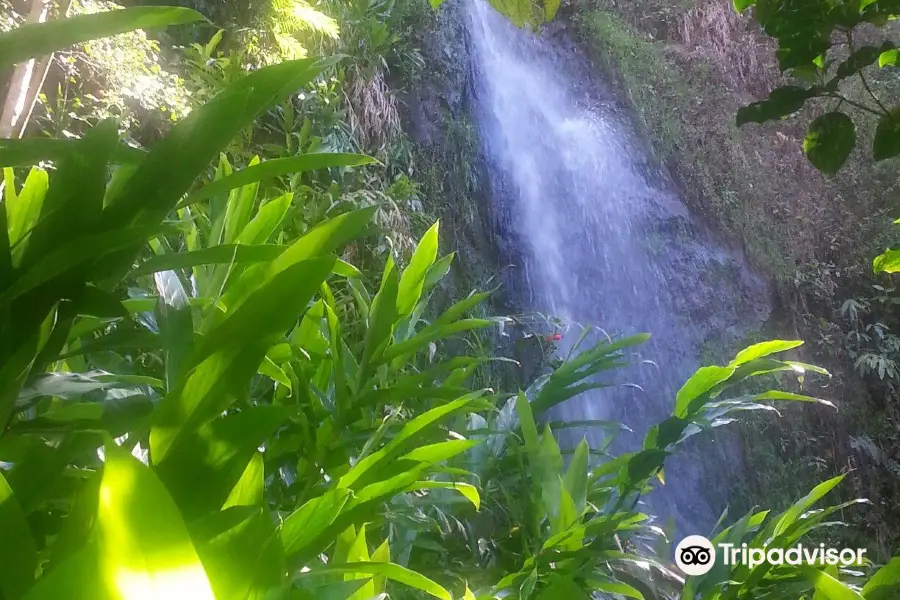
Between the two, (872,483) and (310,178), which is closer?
(310,178)

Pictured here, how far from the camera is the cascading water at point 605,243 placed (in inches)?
125

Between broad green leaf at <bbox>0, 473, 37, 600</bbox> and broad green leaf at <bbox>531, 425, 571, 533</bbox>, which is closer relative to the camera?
broad green leaf at <bbox>0, 473, 37, 600</bbox>

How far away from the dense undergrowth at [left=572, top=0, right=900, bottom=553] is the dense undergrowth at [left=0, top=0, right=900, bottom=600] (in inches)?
93.9

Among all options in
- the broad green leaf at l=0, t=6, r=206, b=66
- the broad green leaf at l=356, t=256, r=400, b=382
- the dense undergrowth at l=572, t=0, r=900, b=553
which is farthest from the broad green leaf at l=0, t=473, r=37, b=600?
the dense undergrowth at l=572, t=0, r=900, b=553

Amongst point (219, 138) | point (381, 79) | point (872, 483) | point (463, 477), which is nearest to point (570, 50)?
point (381, 79)

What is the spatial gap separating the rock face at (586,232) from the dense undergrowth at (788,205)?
0.62 ft

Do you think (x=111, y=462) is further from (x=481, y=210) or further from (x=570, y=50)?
(x=570, y=50)

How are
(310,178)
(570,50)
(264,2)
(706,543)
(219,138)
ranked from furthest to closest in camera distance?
(570,50) < (310,178) < (264,2) < (706,543) < (219,138)

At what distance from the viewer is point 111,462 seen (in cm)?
18

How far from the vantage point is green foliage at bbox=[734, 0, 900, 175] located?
0.47 m

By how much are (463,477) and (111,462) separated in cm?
70

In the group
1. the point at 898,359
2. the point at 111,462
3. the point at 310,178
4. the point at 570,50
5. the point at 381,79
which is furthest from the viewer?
the point at 570,50

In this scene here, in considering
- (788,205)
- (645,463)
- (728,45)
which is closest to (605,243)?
(788,205)

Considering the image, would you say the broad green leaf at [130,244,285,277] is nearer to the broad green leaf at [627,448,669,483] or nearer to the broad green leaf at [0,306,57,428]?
the broad green leaf at [0,306,57,428]
